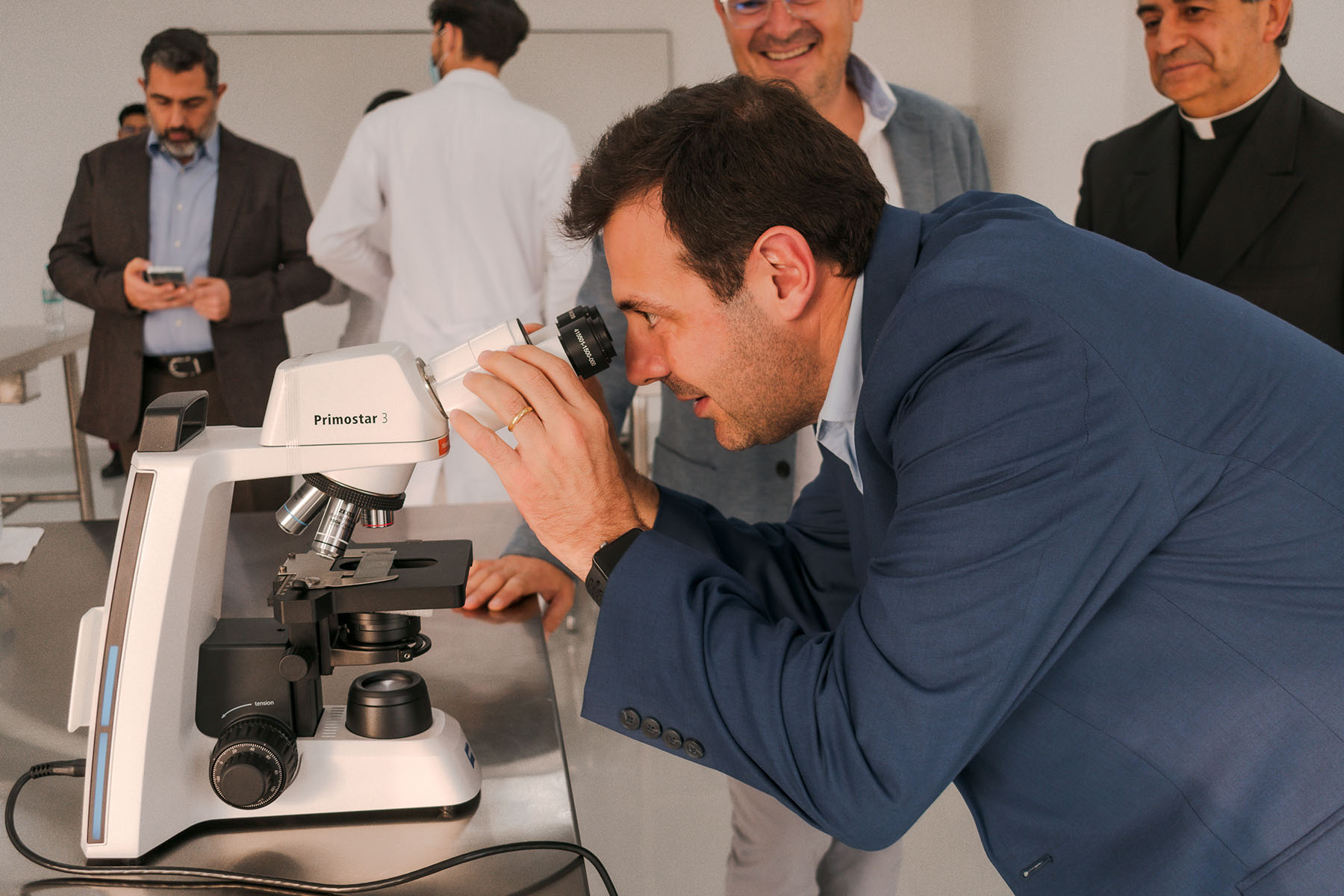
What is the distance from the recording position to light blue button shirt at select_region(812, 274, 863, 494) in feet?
3.60

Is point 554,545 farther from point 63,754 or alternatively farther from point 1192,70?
point 1192,70

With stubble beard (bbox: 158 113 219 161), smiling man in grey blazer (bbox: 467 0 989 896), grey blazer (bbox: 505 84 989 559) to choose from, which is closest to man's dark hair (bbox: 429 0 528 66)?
stubble beard (bbox: 158 113 219 161)

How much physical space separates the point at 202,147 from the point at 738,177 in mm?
2929

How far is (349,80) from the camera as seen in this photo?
6109mm

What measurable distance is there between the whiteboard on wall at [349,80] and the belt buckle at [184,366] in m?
2.84

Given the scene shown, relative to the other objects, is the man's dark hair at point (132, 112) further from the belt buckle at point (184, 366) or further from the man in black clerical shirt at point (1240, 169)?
the man in black clerical shirt at point (1240, 169)

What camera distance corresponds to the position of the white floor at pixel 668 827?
7.18 ft

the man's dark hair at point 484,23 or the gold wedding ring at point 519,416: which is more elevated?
the man's dark hair at point 484,23

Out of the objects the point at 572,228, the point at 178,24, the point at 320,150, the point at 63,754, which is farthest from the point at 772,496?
the point at 178,24

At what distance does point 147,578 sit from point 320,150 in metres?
5.80

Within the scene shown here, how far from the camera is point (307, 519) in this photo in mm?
952

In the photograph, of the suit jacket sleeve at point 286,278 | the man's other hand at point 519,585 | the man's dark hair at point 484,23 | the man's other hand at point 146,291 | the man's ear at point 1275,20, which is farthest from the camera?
the suit jacket sleeve at point 286,278

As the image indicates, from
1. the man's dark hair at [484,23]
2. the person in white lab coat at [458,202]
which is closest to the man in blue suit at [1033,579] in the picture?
the person in white lab coat at [458,202]

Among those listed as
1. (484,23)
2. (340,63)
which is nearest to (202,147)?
(484,23)
